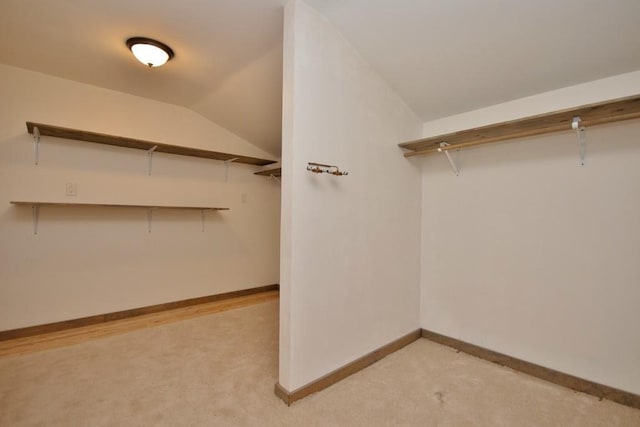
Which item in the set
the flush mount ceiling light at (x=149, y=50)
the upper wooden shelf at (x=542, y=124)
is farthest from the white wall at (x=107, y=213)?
the upper wooden shelf at (x=542, y=124)

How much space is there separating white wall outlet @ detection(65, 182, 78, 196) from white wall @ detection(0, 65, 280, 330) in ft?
0.13

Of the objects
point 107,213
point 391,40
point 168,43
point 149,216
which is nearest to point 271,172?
point 149,216

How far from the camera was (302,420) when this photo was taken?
1.55 metres

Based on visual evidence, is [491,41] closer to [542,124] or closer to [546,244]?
[542,124]

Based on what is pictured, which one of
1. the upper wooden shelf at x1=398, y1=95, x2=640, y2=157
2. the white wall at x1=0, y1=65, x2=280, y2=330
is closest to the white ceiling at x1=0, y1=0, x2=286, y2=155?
the white wall at x1=0, y1=65, x2=280, y2=330

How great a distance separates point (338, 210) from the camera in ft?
6.45

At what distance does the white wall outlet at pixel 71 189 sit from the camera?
2.72 m

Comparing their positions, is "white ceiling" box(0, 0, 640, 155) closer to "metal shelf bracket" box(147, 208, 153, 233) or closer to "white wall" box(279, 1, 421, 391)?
"white wall" box(279, 1, 421, 391)

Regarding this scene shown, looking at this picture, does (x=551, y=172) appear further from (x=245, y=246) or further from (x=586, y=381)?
(x=245, y=246)

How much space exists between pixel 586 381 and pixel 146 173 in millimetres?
4047

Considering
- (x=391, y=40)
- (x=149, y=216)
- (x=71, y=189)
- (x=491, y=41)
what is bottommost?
(x=149, y=216)

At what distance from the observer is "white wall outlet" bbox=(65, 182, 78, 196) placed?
8.91 ft

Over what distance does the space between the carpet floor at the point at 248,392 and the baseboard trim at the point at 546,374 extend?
0.05 metres

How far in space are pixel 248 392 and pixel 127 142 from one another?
8.23 feet
